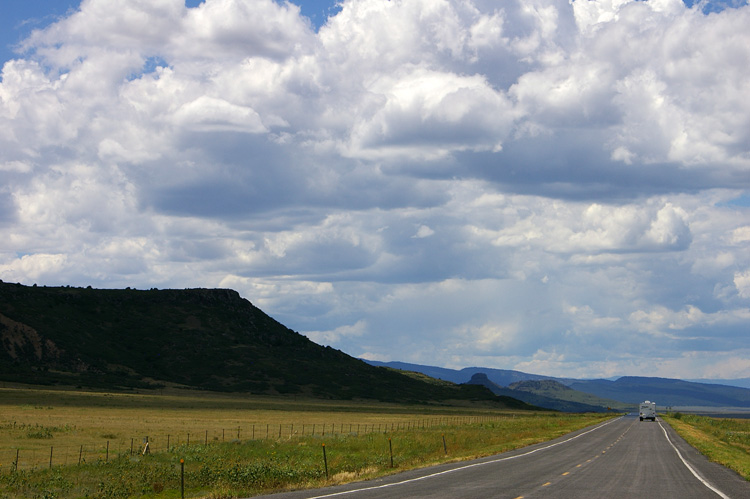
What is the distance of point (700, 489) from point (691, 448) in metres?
26.4

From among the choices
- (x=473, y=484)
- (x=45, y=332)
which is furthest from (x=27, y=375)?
(x=473, y=484)

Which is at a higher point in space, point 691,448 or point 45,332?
point 45,332

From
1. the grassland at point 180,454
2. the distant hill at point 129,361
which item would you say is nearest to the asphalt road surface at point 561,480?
the grassland at point 180,454

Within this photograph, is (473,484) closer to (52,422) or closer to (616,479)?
(616,479)

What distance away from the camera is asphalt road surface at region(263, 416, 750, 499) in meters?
24.8

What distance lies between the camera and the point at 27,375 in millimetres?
141500

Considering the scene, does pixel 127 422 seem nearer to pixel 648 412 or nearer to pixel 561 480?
pixel 561 480

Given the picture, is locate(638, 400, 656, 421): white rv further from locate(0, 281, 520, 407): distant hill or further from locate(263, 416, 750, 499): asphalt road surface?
locate(263, 416, 750, 499): asphalt road surface

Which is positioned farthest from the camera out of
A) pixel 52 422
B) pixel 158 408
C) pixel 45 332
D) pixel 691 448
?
pixel 45 332

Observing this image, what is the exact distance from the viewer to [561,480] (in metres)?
28.9

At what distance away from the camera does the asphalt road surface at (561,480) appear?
2477cm

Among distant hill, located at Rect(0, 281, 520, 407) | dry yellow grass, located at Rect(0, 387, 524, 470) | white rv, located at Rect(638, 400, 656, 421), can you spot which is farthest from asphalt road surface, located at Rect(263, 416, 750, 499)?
distant hill, located at Rect(0, 281, 520, 407)

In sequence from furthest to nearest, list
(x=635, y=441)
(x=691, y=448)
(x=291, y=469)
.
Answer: (x=635, y=441), (x=691, y=448), (x=291, y=469)

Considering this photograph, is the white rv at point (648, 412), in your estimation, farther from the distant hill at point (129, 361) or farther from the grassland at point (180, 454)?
the distant hill at point (129, 361)
